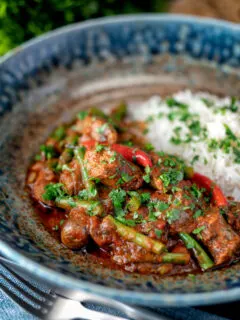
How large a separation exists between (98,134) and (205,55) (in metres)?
1.87

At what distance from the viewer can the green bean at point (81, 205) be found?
327cm

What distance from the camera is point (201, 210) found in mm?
3354

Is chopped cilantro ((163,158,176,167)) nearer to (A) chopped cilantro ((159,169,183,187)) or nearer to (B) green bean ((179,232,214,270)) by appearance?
(A) chopped cilantro ((159,169,183,187))

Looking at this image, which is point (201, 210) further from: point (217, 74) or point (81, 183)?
point (217, 74)

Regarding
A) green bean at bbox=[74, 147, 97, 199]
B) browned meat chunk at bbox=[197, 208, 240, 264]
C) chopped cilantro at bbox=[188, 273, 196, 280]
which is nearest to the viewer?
chopped cilantro at bbox=[188, 273, 196, 280]

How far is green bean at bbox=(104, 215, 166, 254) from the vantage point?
10.1 ft

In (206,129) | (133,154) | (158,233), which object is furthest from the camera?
(206,129)

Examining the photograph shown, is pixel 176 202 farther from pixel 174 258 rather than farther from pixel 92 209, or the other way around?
pixel 92 209

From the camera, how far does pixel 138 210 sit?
3305 millimetres

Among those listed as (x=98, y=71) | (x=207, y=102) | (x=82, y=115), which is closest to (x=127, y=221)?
(x=82, y=115)

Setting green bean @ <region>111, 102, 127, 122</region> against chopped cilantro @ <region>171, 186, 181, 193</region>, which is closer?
chopped cilantro @ <region>171, 186, 181, 193</region>

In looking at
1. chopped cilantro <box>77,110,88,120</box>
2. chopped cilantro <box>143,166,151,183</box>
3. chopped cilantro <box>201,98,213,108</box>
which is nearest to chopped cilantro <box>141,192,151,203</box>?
chopped cilantro <box>143,166,151,183</box>

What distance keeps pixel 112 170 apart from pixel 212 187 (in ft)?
3.06

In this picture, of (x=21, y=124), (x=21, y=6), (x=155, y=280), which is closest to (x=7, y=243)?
(x=155, y=280)
